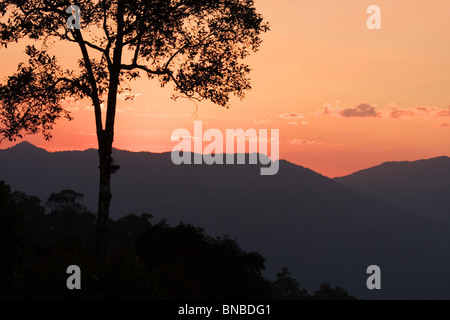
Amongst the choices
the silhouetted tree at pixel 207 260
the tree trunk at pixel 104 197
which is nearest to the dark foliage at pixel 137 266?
the silhouetted tree at pixel 207 260

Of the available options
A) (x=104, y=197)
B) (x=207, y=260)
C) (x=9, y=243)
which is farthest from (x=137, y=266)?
(x=207, y=260)

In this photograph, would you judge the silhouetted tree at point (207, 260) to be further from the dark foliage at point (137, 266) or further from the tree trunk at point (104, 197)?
the tree trunk at point (104, 197)

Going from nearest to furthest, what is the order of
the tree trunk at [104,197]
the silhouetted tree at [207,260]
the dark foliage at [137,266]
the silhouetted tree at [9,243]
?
1. the silhouetted tree at [9,243]
2. the dark foliage at [137,266]
3. the tree trunk at [104,197]
4. the silhouetted tree at [207,260]

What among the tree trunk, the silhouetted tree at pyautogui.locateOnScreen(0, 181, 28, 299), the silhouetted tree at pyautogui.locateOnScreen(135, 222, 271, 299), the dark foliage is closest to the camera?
the silhouetted tree at pyautogui.locateOnScreen(0, 181, 28, 299)

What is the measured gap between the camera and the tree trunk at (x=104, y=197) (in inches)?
958

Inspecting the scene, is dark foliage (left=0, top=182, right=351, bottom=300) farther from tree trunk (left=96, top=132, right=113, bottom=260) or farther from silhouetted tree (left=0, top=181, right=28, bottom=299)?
tree trunk (left=96, top=132, right=113, bottom=260)

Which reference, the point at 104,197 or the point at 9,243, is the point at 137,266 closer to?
the point at 9,243

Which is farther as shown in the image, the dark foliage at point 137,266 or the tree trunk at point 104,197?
the tree trunk at point 104,197

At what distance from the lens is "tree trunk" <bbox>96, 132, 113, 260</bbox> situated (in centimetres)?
2433

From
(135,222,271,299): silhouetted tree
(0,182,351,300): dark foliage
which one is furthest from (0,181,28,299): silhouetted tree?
(135,222,271,299): silhouetted tree

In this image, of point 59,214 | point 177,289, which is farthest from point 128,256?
point 59,214

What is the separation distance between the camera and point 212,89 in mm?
28188

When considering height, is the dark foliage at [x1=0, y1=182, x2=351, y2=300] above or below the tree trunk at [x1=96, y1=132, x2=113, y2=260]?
below

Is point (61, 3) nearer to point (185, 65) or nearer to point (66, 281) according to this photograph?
point (185, 65)
